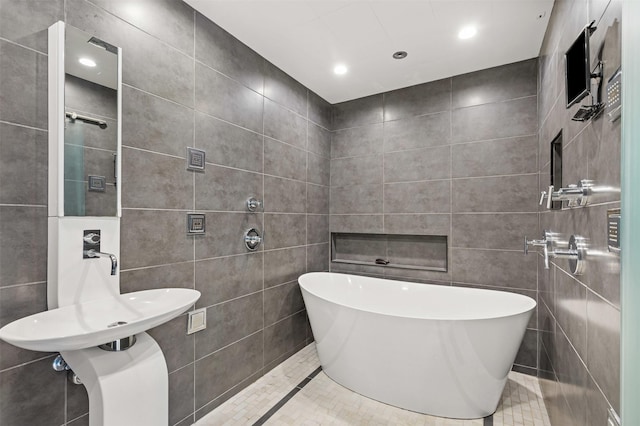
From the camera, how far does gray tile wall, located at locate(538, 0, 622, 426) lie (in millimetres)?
897

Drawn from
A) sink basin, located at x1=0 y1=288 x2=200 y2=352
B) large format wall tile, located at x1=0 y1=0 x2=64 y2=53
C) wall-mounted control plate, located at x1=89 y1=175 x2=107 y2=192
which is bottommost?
sink basin, located at x1=0 y1=288 x2=200 y2=352

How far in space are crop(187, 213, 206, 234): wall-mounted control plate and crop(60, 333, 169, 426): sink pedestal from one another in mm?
710

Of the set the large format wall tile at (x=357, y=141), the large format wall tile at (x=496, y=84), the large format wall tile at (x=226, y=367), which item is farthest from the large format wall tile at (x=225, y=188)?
the large format wall tile at (x=496, y=84)

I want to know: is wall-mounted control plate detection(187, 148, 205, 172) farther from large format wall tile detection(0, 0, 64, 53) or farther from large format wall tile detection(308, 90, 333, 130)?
large format wall tile detection(308, 90, 333, 130)

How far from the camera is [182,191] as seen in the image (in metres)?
1.88

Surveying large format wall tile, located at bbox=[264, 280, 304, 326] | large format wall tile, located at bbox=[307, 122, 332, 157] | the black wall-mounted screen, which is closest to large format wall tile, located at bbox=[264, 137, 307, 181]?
large format wall tile, located at bbox=[307, 122, 332, 157]

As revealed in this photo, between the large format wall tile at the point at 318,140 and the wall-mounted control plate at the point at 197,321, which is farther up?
the large format wall tile at the point at 318,140

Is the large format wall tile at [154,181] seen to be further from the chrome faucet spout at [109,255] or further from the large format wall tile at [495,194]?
the large format wall tile at [495,194]

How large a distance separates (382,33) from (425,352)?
2286mm

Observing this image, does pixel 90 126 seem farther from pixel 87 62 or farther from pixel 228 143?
pixel 228 143

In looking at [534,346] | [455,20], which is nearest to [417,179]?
[455,20]

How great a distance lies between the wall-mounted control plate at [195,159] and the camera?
192 cm

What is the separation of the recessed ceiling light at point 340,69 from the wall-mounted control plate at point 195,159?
1.51 metres

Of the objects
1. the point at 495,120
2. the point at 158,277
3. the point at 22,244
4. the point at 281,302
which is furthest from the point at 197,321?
the point at 495,120
